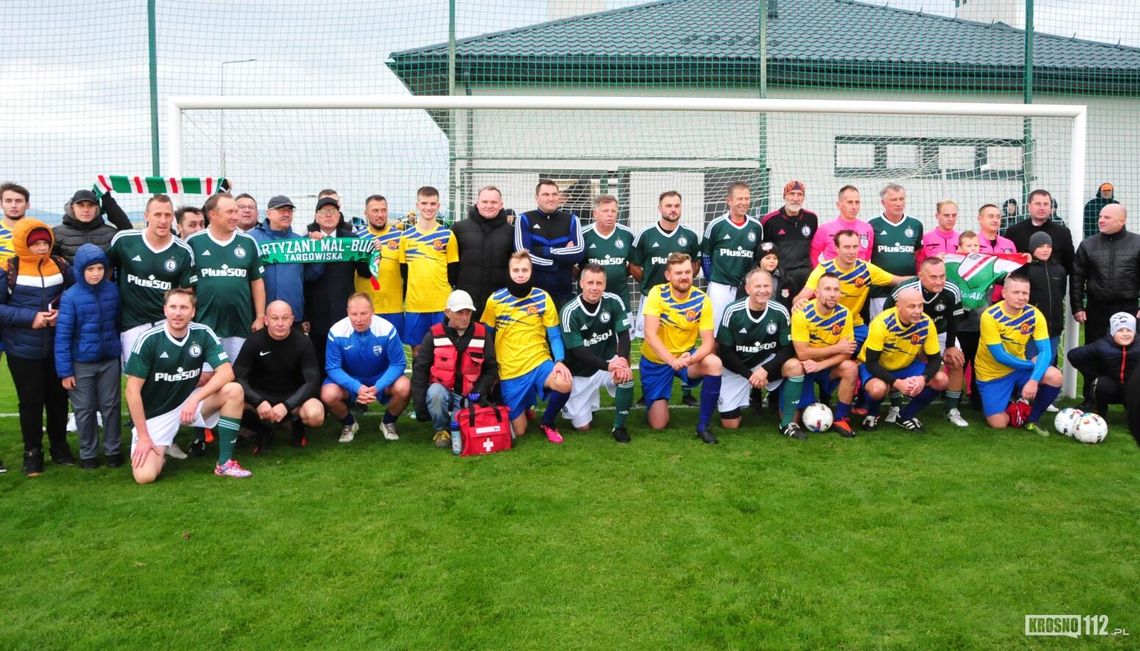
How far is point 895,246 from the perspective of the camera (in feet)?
18.4

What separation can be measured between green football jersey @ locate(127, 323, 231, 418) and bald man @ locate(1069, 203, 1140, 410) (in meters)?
5.77

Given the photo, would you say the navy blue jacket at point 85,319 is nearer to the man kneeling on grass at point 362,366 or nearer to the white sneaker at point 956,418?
the man kneeling on grass at point 362,366

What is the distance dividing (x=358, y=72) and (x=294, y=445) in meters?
3.42

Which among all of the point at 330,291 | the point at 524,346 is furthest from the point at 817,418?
the point at 330,291

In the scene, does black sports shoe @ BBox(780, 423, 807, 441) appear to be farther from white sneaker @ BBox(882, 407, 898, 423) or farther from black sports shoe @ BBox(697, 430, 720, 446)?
white sneaker @ BBox(882, 407, 898, 423)

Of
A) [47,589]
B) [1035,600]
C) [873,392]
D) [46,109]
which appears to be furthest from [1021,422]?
[46,109]

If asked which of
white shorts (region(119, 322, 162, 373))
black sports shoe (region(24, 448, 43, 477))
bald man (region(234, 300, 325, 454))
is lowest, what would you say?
black sports shoe (region(24, 448, 43, 477))

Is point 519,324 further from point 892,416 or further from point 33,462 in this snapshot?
point 33,462

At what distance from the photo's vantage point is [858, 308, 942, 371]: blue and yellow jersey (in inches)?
198

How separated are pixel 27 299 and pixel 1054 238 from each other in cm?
673

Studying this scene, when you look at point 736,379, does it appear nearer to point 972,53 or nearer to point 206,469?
point 206,469

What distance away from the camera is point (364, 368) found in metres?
Answer: 4.87

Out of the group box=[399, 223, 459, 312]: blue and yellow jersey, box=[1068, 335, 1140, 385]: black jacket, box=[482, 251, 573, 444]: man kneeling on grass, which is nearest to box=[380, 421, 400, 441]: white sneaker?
box=[482, 251, 573, 444]: man kneeling on grass

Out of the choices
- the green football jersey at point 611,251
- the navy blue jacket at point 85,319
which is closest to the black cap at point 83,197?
the navy blue jacket at point 85,319
